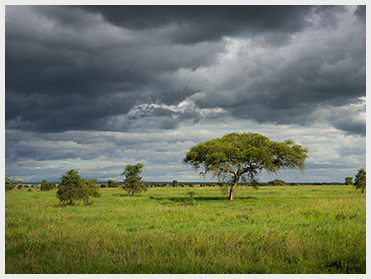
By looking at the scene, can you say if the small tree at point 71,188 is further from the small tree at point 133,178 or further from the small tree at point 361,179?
the small tree at point 361,179

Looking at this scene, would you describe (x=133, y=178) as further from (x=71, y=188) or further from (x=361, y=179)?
(x=361, y=179)

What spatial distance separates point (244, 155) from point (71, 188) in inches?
736

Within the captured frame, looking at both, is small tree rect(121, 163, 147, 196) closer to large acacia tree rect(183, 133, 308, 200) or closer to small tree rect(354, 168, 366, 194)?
large acacia tree rect(183, 133, 308, 200)

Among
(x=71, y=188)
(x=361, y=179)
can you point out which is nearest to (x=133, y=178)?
(x=71, y=188)

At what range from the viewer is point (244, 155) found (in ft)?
101

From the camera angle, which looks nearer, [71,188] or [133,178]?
[71,188]

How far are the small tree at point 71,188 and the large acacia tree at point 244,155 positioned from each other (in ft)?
41.8

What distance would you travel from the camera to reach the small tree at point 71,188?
26.3 meters

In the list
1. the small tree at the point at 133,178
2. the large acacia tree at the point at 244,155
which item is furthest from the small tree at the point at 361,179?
the small tree at the point at 133,178

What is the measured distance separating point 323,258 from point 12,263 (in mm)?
9847

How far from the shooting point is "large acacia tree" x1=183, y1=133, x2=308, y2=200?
3105 centimetres

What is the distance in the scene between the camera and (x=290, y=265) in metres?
7.94

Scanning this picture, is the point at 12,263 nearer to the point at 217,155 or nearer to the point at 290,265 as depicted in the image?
the point at 290,265
